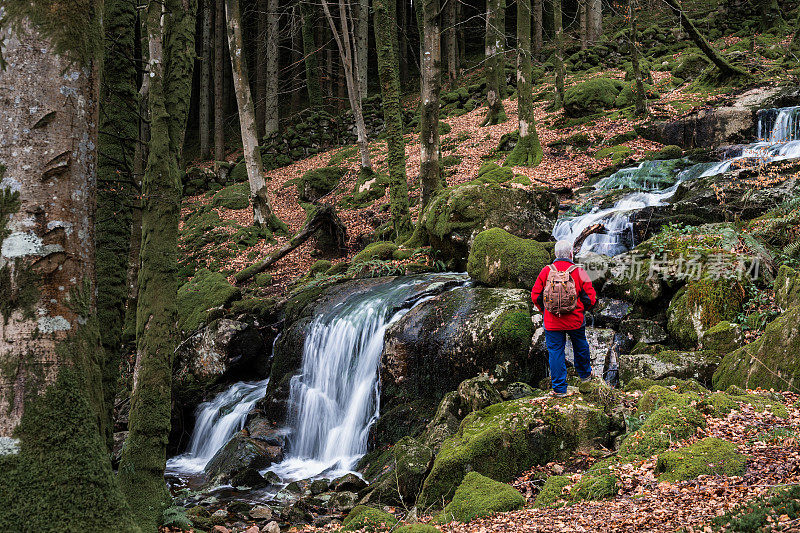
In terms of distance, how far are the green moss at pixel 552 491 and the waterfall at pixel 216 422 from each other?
6.74 metres

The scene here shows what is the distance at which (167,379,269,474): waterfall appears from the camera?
979cm

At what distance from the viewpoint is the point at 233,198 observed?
22125 mm

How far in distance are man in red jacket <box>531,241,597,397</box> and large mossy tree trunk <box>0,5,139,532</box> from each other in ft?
16.0

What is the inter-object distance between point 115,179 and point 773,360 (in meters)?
7.10

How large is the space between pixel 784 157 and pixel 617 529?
1179cm

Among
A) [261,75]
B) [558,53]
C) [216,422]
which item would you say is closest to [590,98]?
[558,53]

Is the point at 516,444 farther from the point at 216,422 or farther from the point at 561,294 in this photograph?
the point at 216,422

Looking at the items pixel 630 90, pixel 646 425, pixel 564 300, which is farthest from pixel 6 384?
pixel 630 90

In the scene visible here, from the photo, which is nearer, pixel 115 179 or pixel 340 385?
pixel 115 179

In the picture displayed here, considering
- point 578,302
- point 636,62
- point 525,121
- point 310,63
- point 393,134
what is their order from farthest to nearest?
point 310,63 < point 636,62 < point 525,121 < point 393,134 < point 578,302

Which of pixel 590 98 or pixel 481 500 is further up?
pixel 590 98

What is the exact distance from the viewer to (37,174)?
2.90 meters

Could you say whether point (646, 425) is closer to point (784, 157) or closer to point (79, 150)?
point (79, 150)

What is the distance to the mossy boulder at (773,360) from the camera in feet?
17.3
